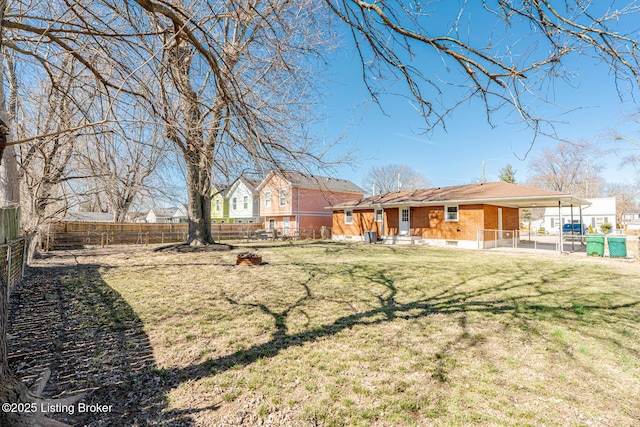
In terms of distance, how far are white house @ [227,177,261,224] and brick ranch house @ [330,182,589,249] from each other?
12030 millimetres

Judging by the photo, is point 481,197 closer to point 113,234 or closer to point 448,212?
point 448,212

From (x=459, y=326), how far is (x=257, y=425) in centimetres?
332

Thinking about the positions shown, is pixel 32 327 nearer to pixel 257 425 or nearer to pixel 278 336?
pixel 278 336

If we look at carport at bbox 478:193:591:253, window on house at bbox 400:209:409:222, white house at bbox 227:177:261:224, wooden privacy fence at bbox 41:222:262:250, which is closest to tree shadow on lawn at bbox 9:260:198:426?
wooden privacy fence at bbox 41:222:262:250

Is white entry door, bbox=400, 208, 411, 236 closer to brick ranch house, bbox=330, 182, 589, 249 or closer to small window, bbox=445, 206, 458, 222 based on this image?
brick ranch house, bbox=330, 182, 589, 249

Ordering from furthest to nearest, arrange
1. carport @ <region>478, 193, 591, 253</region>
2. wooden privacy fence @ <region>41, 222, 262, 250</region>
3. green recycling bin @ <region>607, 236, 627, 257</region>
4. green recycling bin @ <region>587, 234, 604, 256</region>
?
1. wooden privacy fence @ <region>41, 222, 262, 250</region>
2. carport @ <region>478, 193, 591, 253</region>
3. green recycling bin @ <region>587, 234, 604, 256</region>
4. green recycling bin @ <region>607, 236, 627, 257</region>

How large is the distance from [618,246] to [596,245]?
704 mm

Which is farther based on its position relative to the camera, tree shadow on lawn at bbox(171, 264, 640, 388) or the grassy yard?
tree shadow on lawn at bbox(171, 264, 640, 388)

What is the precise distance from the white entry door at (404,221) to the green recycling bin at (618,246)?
9691 millimetres

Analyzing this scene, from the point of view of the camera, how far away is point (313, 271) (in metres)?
9.06

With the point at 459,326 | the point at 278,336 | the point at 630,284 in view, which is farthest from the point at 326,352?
the point at 630,284

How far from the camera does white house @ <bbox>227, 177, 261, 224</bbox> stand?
1261 inches

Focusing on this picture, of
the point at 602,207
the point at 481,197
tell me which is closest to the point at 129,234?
the point at 481,197

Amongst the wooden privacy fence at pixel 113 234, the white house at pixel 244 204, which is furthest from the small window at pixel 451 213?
Result: the white house at pixel 244 204
